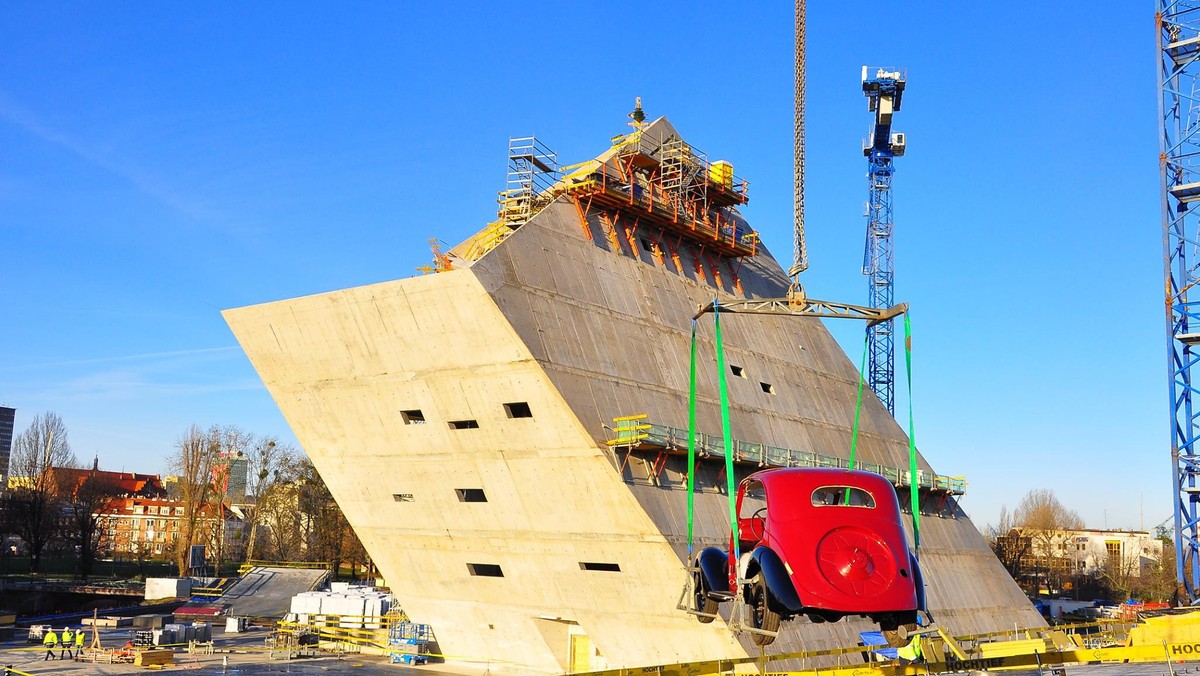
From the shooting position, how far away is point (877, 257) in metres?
73.4

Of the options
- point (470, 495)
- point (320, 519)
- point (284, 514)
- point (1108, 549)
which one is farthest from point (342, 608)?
point (1108, 549)

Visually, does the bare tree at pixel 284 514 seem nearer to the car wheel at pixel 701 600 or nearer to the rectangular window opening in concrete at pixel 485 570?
the rectangular window opening in concrete at pixel 485 570

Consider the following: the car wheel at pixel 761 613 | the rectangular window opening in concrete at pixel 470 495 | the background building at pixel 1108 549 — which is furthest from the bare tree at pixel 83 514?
the background building at pixel 1108 549

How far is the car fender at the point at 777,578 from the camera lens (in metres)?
12.5

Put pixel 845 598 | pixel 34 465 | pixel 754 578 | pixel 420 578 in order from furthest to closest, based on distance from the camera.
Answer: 1. pixel 34 465
2. pixel 420 578
3. pixel 754 578
4. pixel 845 598

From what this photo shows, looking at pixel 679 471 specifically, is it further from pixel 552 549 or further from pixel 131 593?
pixel 131 593

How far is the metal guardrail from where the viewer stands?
27.0m

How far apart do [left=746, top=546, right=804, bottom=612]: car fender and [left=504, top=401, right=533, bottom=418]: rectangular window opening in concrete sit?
15114mm

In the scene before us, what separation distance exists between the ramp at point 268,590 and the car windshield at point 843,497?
4042cm

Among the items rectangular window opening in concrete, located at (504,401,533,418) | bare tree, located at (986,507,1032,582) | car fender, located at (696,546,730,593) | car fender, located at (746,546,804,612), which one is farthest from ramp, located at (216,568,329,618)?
bare tree, located at (986,507,1032,582)

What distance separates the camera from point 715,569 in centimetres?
1553

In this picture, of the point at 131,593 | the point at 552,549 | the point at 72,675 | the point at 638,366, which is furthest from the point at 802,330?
the point at 131,593

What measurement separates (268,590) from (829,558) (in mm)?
45783

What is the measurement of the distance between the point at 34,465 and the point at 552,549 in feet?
264
